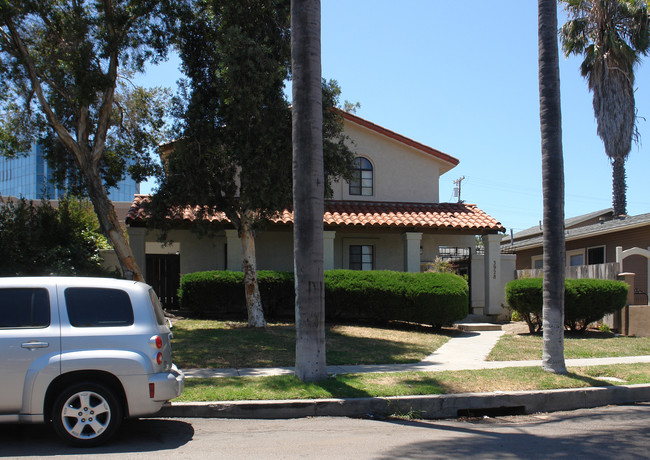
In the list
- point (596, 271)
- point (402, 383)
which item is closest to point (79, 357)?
point (402, 383)

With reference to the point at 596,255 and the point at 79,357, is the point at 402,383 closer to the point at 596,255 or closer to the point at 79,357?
the point at 79,357

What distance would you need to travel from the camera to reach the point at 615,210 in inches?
1026

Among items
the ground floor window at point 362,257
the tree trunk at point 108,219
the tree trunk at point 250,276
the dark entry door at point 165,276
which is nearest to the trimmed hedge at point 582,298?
the ground floor window at point 362,257

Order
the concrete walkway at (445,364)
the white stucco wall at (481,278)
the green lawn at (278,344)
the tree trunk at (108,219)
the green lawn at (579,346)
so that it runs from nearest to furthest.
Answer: the concrete walkway at (445,364), the green lawn at (278,344), the green lawn at (579,346), the tree trunk at (108,219), the white stucco wall at (481,278)

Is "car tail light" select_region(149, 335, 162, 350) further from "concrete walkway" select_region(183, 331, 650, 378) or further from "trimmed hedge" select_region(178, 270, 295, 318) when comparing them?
"trimmed hedge" select_region(178, 270, 295, 318)

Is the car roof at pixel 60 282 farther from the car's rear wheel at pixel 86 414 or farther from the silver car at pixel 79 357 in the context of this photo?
the car's rear wheel at pixel 86 414

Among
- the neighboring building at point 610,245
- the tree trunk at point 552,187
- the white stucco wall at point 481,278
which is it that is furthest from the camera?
the neighboring building at point 610,245

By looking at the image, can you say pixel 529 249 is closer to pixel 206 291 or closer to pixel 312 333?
pixel 206 291

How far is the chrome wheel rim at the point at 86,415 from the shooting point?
5.78 metres

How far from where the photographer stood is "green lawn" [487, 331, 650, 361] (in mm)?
11594

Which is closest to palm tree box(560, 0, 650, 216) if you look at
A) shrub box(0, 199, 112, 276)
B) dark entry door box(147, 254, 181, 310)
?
dark entry door box(147, 254, 181, 310)

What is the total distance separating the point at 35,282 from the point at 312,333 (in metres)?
3.78

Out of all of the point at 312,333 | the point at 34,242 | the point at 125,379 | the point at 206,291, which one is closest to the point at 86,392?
the point at 125,379

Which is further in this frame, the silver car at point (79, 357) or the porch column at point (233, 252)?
the porch column at point (233, 252)
